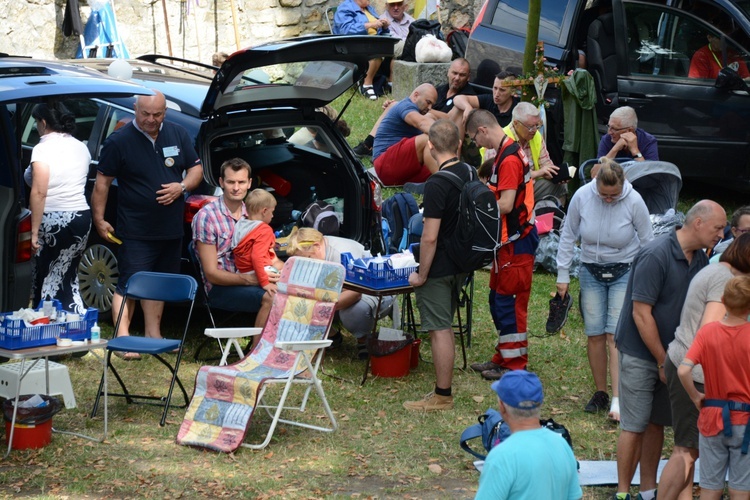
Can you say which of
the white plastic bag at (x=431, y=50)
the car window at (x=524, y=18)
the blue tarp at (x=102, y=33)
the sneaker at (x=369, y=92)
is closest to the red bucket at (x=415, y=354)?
the car window at (x=524, y=18)

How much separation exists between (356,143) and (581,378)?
619 centimetres

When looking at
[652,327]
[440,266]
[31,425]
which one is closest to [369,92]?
[440,266]

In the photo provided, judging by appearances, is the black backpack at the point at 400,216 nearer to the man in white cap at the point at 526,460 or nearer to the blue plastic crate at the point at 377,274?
the blue plastic crate at the point at 377,274

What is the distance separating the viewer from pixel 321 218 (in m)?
7.83

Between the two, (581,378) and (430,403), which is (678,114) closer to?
(581,378)

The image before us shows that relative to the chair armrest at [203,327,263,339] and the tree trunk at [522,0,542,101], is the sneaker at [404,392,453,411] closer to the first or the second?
the chair armrest at [203,327,263,339]

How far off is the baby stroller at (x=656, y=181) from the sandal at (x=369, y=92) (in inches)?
275

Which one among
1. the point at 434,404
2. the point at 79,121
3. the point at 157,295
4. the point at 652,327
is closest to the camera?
the point at 652,327

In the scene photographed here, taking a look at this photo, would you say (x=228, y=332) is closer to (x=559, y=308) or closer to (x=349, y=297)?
(x=349, y=297)

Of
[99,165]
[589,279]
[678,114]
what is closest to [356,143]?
[678,114]

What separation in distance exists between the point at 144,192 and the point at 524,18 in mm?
5422

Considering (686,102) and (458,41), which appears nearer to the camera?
(686,102)

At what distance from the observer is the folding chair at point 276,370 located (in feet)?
19.9

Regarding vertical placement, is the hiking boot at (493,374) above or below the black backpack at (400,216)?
below
